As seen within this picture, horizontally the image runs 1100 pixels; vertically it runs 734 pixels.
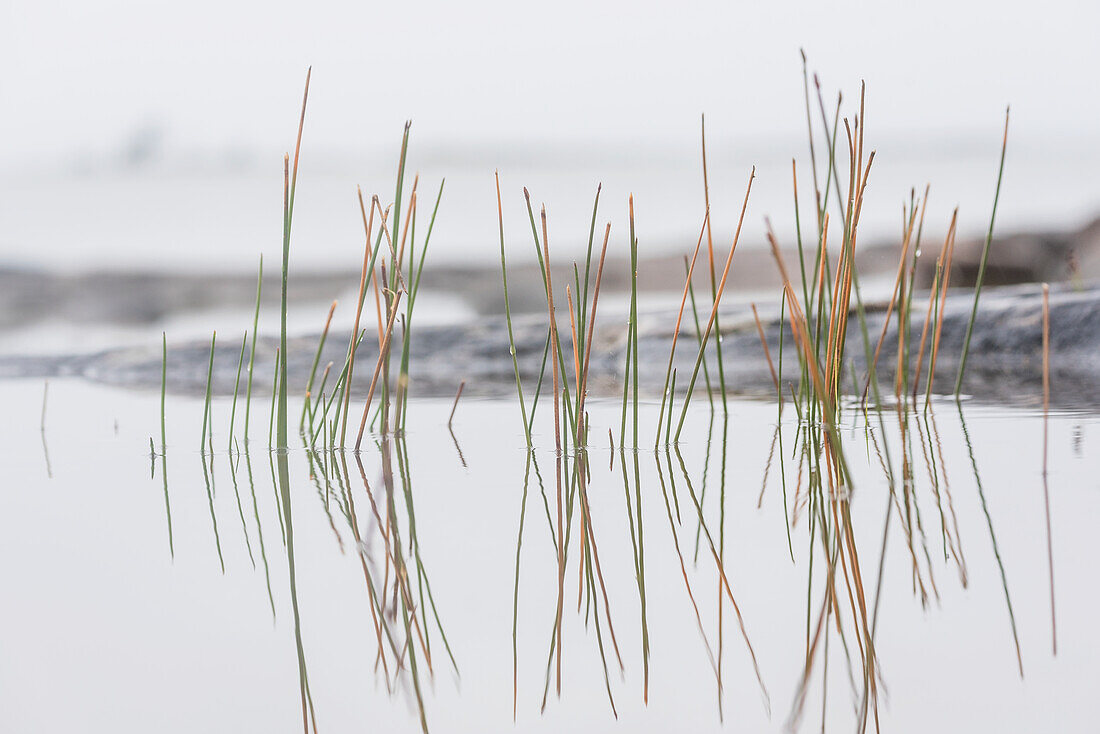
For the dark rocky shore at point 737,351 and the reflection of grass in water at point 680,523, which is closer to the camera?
the reflection of grass in water at point 680,523

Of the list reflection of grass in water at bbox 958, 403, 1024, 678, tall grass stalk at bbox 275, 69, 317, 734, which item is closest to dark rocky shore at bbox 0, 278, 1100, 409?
reflection of grass in water at bbox 958, 403, 1024, 678

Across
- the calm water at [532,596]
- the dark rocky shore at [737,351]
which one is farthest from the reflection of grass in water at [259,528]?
the dark rocky shore at [737,351]

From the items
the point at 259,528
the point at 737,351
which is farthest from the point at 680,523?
the point at 737,351

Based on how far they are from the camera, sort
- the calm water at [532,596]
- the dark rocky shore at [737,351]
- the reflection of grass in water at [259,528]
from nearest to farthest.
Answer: the calm water at [532,596] < the reflection of grass in water at [259,528] < the dark rocky shore at [737,351]

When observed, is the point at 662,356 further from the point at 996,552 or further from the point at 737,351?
the point at 996,552

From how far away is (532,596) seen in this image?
1.58ft

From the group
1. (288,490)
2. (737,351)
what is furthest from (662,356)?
(288,490)

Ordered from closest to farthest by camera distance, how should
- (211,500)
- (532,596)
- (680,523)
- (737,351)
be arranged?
(532,596) < (680,523) < (211,500) < (737,351)

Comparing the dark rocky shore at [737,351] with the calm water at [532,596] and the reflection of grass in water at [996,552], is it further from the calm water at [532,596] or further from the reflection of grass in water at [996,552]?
the calm water at [532,596]

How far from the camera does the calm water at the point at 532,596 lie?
36cm

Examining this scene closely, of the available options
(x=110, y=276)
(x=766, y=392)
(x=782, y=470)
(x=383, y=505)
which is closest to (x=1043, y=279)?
(x=766, y=392)

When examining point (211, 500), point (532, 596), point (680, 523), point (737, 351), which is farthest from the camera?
point (737, 351)

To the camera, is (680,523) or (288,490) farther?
(288,490)

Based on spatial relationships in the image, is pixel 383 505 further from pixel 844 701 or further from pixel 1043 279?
pixel 1043 279
